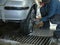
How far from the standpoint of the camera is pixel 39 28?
14.5 feet

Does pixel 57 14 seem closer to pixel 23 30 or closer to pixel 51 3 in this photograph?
pixel 51 3

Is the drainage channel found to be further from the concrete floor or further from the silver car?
the silver car

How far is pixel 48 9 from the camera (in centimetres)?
458

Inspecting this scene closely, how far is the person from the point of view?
4402 mm

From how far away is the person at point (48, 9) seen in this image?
4.40m

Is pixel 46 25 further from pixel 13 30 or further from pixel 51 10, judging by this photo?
pixel 13 30

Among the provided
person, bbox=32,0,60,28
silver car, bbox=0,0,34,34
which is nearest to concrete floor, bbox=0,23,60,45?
person, bbox=32,0,60,28

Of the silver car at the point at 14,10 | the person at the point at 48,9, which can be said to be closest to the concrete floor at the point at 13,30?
the person at the point at 48,9

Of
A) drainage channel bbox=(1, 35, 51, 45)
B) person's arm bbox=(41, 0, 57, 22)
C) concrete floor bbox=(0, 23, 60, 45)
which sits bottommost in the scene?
drainage channel bbox=(1, 35, 51, 45)

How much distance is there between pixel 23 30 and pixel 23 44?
1.46 feet

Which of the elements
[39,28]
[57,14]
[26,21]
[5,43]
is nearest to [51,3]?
[57,14]

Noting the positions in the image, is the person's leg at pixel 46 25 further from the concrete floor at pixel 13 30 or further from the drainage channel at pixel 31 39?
the drainage channel at pixel 31 39

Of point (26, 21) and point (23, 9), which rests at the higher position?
point (23, 9)

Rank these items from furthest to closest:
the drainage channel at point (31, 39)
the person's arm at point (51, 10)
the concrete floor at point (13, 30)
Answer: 1. the person's arm at point (51, 10)
2. the concrete floor at point (13, 30)
3. the drainage channel at point (31, 39)
